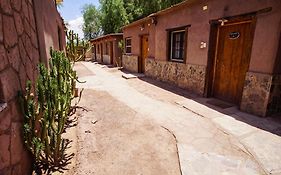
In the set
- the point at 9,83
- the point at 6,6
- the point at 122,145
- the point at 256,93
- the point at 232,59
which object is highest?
the point at 6,6

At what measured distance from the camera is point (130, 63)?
1370cm

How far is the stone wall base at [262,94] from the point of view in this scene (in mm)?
4496

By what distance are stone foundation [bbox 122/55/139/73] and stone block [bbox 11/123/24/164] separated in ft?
34.7

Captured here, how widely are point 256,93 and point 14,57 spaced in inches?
210

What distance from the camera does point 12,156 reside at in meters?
2.06

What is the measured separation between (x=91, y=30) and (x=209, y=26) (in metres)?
35.7

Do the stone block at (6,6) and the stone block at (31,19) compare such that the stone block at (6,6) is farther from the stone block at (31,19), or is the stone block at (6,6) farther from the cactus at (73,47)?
the cactus at (73,47)

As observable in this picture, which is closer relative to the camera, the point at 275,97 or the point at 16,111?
the point at 16,111

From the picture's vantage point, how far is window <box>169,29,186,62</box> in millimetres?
7917

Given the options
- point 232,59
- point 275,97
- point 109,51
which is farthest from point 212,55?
point 109,51

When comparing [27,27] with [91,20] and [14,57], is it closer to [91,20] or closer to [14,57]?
[14,57]

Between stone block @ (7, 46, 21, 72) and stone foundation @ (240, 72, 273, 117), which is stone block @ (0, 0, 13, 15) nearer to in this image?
stone block @ (7, 46, 21, 72)

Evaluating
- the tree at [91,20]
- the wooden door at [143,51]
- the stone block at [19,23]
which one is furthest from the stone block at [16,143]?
the tree at [91,20]

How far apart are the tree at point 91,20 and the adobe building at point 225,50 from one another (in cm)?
3129
